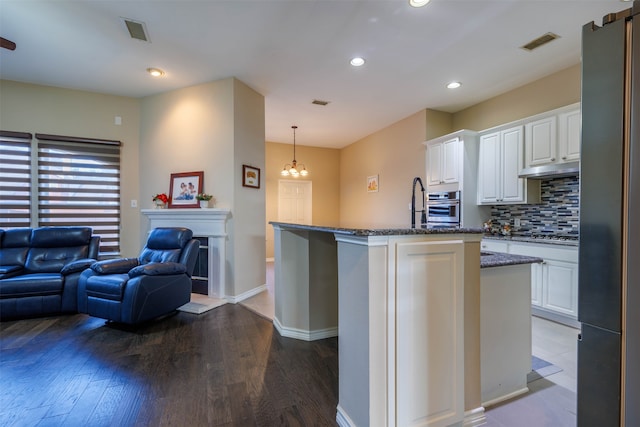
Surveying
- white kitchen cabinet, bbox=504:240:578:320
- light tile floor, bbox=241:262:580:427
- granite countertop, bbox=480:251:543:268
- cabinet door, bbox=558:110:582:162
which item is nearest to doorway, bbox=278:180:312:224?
white kitchen cabinet, bbox=504:240:578:320

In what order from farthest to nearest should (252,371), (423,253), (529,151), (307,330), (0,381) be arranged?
(529,151) → (307,330) → (252,371) → (0,381) → (423,253)

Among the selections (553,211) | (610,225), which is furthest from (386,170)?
(610,225)

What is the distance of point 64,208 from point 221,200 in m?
2.32

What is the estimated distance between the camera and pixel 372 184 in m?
6.24

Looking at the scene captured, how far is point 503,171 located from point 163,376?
169 inches

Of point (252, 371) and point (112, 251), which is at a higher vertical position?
point (112, 251)

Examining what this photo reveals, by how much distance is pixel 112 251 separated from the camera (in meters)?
4.27

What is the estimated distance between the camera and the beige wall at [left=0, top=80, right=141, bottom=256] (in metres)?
3.87

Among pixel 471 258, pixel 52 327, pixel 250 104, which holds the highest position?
pixel 250 104

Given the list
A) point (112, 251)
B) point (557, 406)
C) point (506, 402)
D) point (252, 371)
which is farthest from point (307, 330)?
point (112, 251)

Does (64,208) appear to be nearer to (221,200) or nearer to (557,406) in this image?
(221,200)

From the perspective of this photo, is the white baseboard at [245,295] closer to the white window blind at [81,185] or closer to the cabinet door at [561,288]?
the white window blind at [81,185]

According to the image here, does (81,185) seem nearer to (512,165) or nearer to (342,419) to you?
(342,419)

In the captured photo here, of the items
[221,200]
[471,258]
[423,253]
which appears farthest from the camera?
[221,200]
